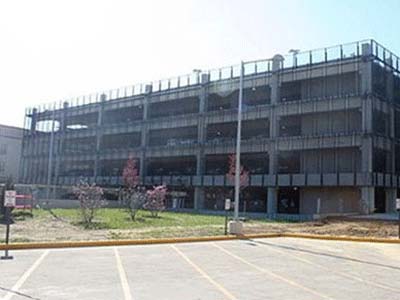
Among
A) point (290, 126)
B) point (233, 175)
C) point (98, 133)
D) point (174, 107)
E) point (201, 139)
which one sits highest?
point (174, 107)

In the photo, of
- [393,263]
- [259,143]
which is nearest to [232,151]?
[259,143]

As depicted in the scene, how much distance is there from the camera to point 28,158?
280ft

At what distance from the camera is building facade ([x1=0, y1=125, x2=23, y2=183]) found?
3465 inches

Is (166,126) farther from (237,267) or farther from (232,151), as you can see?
(237,267)

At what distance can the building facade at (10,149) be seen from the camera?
88000 mm

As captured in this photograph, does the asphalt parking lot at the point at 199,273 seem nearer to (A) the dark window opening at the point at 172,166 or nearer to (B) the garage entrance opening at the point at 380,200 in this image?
(B) the garage entrance opening at the point at 380,200

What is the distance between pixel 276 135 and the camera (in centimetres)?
5334

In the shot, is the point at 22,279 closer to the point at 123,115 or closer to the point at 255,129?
the point at 255,129

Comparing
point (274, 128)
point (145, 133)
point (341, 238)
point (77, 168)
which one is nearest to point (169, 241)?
point (341, 238)

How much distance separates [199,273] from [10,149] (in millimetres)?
82368

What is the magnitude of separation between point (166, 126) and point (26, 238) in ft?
148

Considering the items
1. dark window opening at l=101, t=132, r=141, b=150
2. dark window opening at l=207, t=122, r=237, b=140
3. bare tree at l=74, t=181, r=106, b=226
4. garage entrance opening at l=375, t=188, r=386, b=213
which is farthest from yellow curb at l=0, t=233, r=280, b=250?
dark window opening at l=101, t=132, r=141, b=150

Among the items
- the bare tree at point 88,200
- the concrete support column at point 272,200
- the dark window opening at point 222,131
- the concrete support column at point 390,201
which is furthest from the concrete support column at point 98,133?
the bare tree at point 88,200

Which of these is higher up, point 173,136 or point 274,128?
point 173,136
